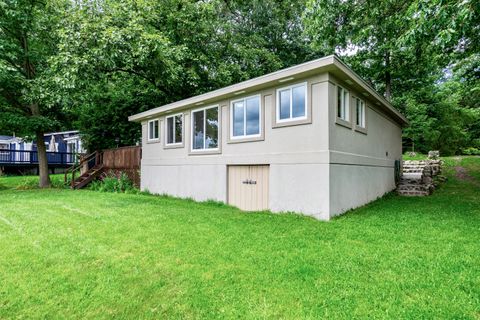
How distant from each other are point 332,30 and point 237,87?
16.3ft

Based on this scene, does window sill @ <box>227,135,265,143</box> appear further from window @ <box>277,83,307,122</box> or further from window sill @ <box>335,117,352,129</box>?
window sill @ <box>335,117,352,129</box>

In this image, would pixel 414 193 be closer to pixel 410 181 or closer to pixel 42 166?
pixel 410 181

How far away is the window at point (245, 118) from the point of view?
774 cm

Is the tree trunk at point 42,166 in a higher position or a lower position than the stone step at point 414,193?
higher

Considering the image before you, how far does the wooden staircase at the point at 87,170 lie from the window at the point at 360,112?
11.7 m

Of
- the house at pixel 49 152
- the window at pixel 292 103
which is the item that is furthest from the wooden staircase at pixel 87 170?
the window at pixel 292 103

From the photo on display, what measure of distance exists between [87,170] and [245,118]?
10.1 m

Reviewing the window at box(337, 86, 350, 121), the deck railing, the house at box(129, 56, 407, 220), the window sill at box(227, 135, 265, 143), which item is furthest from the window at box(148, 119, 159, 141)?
the deck railing

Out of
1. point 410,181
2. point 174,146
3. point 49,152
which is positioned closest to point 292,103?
point 174,146

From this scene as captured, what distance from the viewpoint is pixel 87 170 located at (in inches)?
557

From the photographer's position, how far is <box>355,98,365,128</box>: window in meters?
7.89

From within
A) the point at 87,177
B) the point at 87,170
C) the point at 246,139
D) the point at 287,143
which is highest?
the point at 246,139

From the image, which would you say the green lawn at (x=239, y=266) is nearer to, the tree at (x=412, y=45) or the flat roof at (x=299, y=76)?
the flat roof at (x=299, y=76)

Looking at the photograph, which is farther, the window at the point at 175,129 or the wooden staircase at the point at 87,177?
the wooden staircase at the point at 87,177
